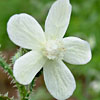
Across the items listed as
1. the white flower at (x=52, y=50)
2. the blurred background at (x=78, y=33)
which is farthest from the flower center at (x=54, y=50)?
the blurred background at (x=78, y=33)

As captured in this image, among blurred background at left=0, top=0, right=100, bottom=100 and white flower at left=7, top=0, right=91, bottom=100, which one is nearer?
white flower at left=7, top=0, right=91, bottom=100

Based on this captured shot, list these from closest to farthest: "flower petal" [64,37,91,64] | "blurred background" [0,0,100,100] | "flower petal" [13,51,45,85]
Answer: "flower petal" [13,51,45,85] → "flower petal" [64,37,91,64] → "blurred background" [0,0,100,100]

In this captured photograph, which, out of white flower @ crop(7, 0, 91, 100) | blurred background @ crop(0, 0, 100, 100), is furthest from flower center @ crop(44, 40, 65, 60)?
blurred background @ crop(0, 0, 100, 100)

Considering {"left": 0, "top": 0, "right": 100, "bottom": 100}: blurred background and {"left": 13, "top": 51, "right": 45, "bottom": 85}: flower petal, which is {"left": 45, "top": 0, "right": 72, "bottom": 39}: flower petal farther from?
{"left": 0, "top": 0, "right": 100, "bottom": 100}: blurred background

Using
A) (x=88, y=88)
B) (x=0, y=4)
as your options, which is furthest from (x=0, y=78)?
(x=88, y=88)

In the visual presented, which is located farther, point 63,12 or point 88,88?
point 88,88

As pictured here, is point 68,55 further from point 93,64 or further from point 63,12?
point 93,64
